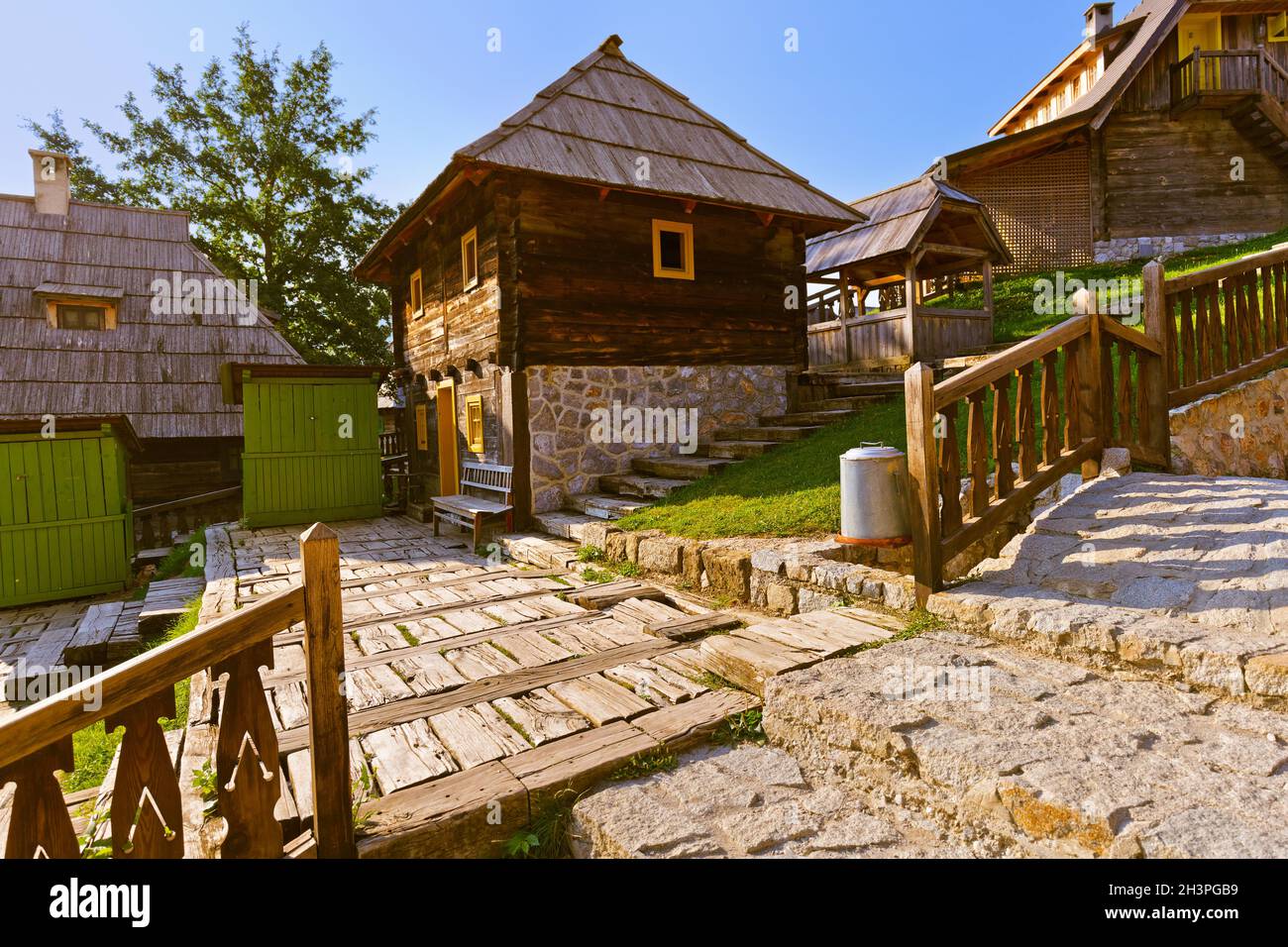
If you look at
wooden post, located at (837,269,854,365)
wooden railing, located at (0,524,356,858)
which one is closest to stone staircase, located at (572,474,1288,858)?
wooden railing, located at (0,524,356,858)

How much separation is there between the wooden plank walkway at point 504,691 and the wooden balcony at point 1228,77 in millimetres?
23824

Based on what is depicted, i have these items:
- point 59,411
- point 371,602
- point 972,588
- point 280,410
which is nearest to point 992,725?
point 972,588

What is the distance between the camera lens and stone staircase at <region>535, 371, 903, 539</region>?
8695 millimetres

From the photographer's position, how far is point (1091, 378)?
4.91m

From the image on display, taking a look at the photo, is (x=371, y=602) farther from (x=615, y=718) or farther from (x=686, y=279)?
(x=686, y=279)

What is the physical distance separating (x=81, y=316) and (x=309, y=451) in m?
9.42

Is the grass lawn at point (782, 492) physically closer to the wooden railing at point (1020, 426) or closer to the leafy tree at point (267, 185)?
the wooden railing at point (1020, 426)

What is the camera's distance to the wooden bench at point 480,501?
8.84 metres

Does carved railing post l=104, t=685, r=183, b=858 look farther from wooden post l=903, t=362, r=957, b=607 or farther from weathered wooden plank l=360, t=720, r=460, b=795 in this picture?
wooden post l=903, t=362, r=957, b=607

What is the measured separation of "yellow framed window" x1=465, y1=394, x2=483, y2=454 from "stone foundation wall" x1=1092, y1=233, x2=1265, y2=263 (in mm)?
19638

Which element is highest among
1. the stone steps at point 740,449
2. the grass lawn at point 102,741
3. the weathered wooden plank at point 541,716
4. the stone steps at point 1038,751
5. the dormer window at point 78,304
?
the dormer window at point 78,304

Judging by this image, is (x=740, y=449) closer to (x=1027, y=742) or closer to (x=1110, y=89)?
(x=1027, y=742)

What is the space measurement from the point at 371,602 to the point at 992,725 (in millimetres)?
5106

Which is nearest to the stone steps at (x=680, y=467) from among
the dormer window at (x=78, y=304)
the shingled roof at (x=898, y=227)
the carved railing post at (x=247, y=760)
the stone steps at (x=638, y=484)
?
the stone steps at (x=638, y=484)
